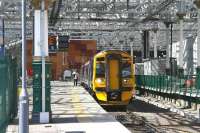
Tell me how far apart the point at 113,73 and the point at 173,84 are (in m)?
7.13

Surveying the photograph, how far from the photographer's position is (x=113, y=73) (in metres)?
31.3

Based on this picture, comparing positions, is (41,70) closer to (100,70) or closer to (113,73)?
(113,73)

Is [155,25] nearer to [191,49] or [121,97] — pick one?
[191,49]

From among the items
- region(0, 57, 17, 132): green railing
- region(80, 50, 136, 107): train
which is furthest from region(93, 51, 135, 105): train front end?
region(0, 57, 17, 132): green railing

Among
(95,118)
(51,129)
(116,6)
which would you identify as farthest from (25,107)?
(116,6)

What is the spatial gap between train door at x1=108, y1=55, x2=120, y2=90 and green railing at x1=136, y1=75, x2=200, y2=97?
4245 millimetres

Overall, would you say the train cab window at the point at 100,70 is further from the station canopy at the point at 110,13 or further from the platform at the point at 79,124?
the station canopy at the point at 110,13

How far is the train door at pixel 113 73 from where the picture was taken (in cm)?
3110

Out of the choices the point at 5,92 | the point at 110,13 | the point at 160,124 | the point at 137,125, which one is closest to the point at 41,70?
the point at 5,92

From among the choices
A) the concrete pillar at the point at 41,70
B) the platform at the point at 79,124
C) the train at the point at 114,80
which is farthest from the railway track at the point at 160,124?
the concrete pillar at the point at 41,70

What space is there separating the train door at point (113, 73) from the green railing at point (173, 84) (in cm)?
425

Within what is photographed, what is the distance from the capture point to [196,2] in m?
42.3

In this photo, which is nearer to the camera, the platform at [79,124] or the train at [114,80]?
the platform at [79,124]

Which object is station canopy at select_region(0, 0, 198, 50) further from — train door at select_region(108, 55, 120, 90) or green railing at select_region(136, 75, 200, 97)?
train door at select_region(108, 55, 120, 90)
